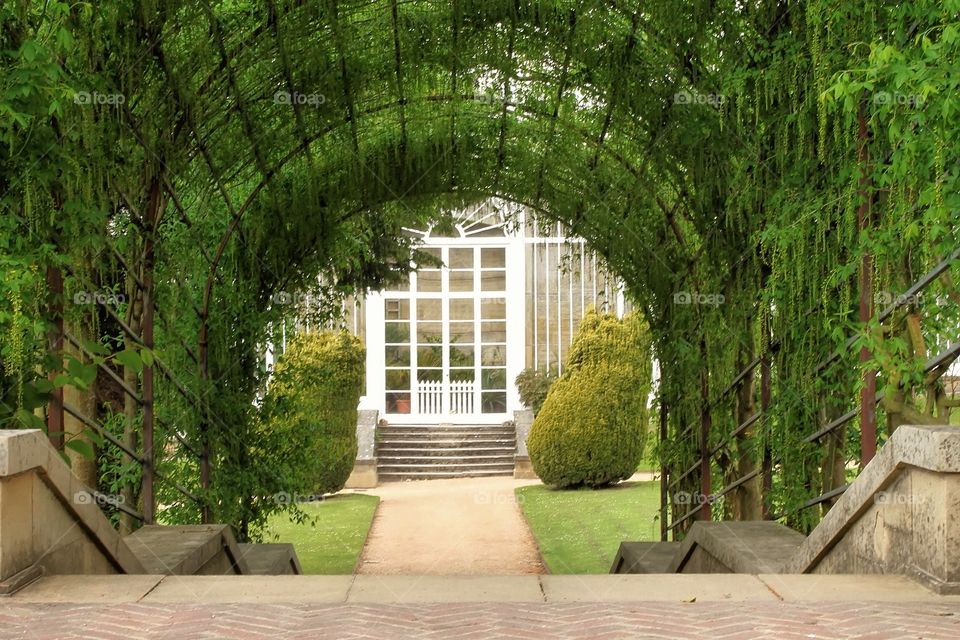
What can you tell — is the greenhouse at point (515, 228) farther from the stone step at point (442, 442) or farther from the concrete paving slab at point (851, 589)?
the stone step at point (442, 442)

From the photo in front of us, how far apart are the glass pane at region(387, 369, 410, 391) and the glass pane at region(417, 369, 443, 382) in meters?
0.22

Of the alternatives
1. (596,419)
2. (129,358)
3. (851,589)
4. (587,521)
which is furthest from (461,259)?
(851,589)

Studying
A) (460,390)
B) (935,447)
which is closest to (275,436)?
(935,447)

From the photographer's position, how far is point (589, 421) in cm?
1645

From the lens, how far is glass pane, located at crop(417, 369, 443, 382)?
2147 cm

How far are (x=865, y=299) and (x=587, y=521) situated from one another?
368 inches

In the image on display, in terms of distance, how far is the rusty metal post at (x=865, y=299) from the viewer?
4.96 metres

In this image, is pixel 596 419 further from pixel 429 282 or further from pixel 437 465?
pixel 429 282

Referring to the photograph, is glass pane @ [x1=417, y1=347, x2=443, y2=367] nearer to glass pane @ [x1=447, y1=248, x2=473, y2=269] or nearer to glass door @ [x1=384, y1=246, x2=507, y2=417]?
glass door @ [x1=384, y1=246, x2=507, y2=417]

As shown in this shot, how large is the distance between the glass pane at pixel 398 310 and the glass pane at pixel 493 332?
1412 mm

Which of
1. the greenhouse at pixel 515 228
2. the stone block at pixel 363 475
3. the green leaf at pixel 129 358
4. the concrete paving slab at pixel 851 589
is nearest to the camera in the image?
the concrete paving slab at pixel 851 589

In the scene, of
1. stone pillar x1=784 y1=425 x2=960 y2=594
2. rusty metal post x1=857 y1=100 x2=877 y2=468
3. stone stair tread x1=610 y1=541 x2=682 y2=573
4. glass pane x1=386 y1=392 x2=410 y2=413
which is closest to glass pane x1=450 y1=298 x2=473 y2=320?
glass pane x1=386 y1=392 x2=410 y2=413

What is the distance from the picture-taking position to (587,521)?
1400 centimetres

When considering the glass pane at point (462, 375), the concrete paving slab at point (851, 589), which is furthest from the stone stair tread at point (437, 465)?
the concrete paving slab at point (851, 589)
